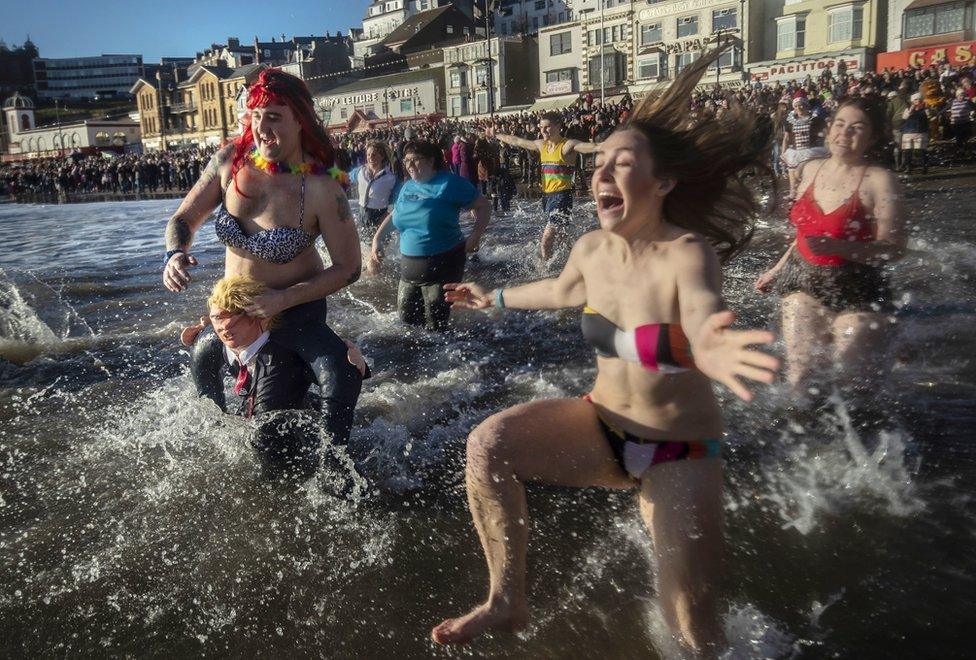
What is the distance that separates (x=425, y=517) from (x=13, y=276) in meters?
10.8

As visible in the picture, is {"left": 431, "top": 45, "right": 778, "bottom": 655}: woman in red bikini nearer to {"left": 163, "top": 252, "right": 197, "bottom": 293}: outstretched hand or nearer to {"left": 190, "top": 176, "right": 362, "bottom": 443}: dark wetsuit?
{"left": 190, "top": 176, "right": 362, "bottom": 443}: dark wetsuit

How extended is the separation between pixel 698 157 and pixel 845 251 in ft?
6.62

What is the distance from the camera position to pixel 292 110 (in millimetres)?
3477

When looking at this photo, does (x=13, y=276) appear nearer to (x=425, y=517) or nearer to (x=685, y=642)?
(x=425, y=517)

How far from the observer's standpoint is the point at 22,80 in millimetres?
142000

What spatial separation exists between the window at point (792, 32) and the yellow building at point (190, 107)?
5700 cm

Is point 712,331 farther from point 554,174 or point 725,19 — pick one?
point 725,19

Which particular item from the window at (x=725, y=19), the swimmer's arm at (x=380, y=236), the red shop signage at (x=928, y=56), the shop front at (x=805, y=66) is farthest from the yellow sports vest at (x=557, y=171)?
the window at (x=725, y=19)

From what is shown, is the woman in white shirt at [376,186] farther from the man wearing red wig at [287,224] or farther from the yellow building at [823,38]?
the yellow building at [823,38]

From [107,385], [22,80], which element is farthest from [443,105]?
[22,80]

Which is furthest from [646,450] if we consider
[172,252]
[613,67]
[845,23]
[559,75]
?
[559,75]

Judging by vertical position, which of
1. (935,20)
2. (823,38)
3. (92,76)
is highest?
(92,76)

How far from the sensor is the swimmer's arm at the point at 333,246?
3.51 metres

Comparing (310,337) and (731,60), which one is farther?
(731,60)
